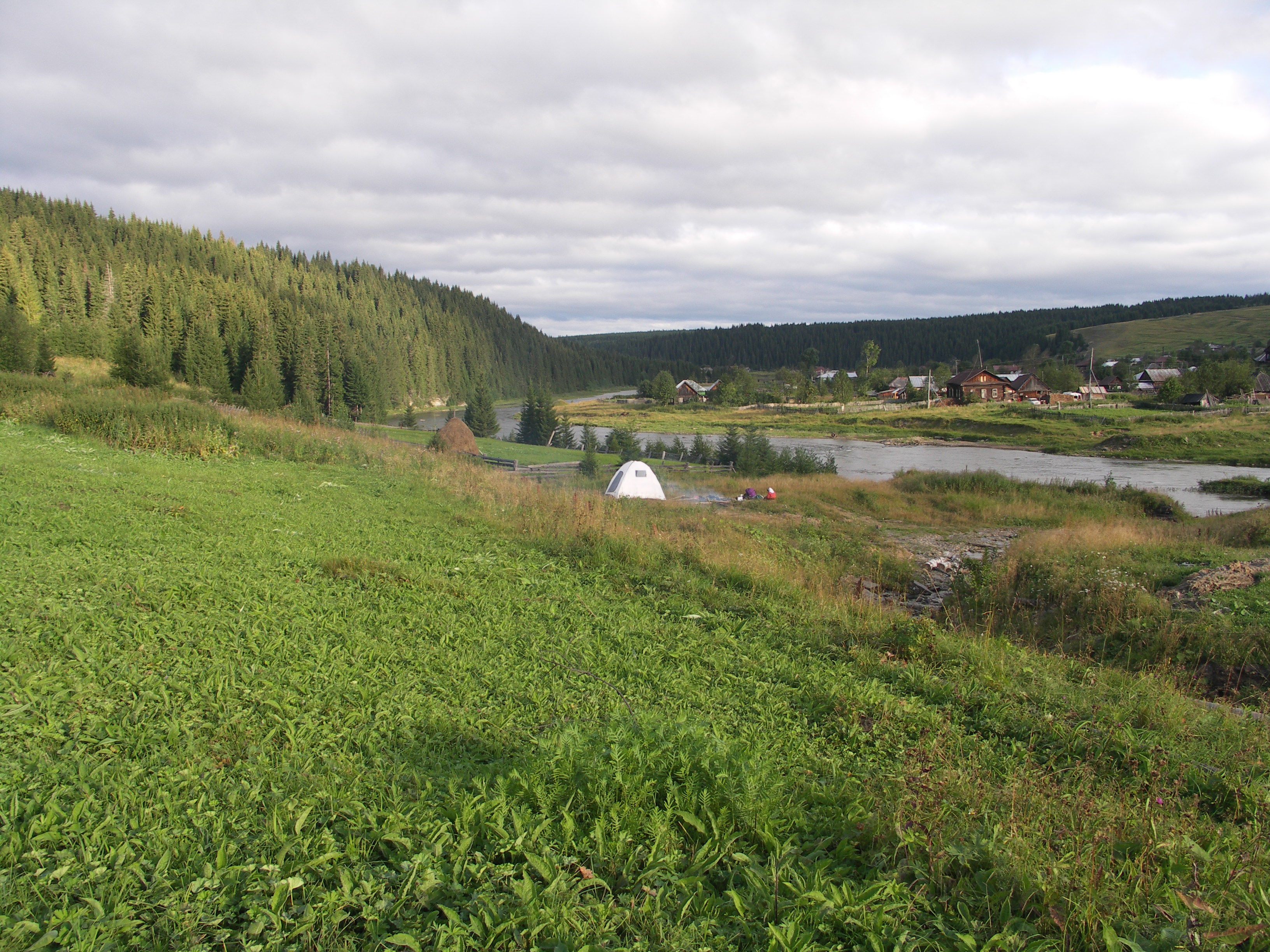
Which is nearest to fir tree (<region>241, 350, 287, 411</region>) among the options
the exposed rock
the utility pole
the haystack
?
the haystack

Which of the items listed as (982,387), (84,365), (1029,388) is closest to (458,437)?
(84,365)

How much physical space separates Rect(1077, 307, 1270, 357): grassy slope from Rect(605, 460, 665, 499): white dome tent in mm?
139279

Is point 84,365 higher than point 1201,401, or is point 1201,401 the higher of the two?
point 84,365

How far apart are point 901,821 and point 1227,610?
325 inches

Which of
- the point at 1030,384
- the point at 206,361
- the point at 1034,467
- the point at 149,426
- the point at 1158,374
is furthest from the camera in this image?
the point at 1030,384

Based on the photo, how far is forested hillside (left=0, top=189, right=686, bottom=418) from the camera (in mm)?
59719

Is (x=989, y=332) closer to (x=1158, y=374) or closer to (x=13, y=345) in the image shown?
(x=1158, y=374)

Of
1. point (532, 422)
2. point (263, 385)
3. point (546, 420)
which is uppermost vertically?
point (263, 385)

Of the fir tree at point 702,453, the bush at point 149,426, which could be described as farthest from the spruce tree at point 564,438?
the bush at point 149,426

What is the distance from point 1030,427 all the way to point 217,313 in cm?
8319

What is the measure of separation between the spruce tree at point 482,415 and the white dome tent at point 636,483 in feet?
130

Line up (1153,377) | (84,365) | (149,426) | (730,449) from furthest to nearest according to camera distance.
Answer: (1153,377)
(84,365)
(730,449)
(149,426)

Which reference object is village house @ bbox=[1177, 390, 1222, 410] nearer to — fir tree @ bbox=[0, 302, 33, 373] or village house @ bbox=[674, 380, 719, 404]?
village house @ bbox=[674, 380, 719, 404]

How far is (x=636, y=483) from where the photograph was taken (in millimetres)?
23359
